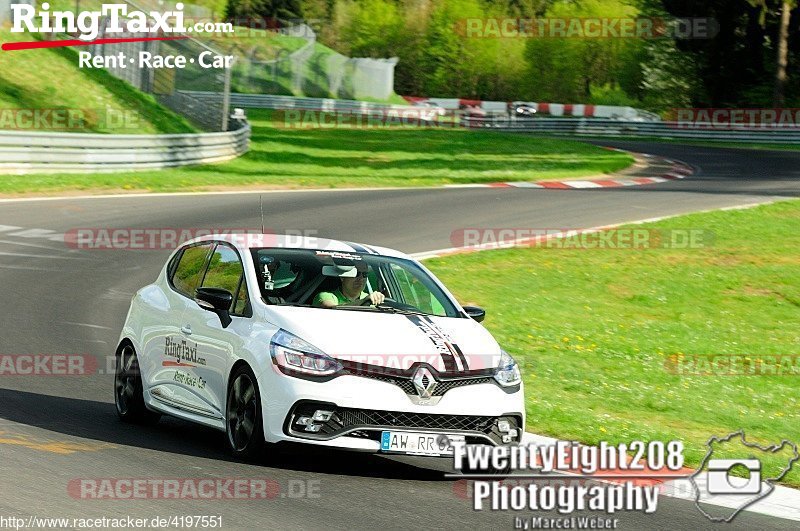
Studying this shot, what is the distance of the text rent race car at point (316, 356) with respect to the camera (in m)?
8.12

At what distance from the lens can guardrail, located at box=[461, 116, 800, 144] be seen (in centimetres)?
5638

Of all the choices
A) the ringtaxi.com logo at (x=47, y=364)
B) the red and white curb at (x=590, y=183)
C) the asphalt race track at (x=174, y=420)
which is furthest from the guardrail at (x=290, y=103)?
the ringtaxi.com logo at (x=47, y=364)

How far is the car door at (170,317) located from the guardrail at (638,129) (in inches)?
1906

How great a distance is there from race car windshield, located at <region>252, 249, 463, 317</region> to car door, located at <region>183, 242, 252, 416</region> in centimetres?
20

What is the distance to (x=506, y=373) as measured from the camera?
8.65 m

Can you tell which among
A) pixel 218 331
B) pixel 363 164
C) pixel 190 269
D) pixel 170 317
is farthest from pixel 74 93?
pixel 218 331

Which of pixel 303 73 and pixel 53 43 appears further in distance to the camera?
pixel 303 73

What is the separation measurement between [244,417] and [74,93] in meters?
30.2

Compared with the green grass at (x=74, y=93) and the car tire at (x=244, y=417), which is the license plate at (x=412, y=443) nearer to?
the car tire at (x=244, y=417)

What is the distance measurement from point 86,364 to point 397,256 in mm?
3887

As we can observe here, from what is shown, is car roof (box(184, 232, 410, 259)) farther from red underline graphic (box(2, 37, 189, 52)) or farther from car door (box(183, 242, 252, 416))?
red underline graphic (box(2, 37, 189, 52))

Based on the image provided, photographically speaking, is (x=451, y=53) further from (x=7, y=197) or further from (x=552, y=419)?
(x=552, y=419)

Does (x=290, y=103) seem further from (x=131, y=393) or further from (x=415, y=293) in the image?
(x=415, y=293)

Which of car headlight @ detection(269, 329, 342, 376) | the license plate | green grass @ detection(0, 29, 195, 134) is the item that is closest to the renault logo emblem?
the license plate
